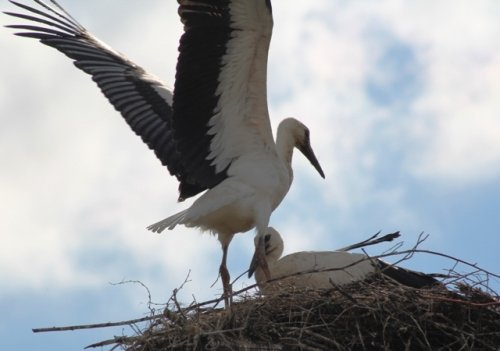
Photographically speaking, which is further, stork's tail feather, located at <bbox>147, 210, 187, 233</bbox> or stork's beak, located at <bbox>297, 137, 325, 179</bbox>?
stork's beak, located at <bbox>297, 137, 325, 179</bbox>

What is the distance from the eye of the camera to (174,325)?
9164 millimetres

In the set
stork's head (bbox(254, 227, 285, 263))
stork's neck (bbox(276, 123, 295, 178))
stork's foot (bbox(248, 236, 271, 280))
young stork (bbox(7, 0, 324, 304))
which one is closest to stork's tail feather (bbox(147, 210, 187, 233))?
young stork (bbox(7, 0, 324, 304))

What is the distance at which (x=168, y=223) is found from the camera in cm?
1076

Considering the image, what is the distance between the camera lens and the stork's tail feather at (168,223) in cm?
1068

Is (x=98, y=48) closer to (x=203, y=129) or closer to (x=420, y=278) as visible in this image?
(x=203, y=129)

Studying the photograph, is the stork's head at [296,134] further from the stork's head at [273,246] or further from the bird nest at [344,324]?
the bird nest at [344,324]

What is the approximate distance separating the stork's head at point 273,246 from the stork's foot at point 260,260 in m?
0.55

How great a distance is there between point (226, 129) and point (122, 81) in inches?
82.5

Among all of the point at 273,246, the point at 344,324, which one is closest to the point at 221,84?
the point at 273,246

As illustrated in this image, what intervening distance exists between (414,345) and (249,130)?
8.60 feet

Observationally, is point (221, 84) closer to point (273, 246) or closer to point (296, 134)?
point (296, 134)

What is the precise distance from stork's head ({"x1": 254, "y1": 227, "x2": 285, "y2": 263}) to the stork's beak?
0.83 metres

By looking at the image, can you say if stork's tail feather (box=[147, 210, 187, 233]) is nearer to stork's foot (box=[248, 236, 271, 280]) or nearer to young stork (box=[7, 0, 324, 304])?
young stork (box=[7, 0, 324, 304])

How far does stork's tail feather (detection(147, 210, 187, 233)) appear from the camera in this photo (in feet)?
35.0
